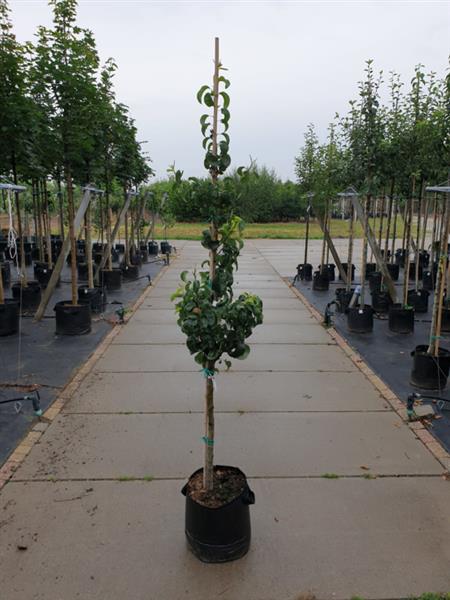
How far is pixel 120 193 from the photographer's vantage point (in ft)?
59.7

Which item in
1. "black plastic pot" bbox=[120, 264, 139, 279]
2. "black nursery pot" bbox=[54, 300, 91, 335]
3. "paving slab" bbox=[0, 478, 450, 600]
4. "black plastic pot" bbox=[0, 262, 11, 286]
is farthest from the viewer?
"black plastic pot" bbox=[120, 264, 139, 279]

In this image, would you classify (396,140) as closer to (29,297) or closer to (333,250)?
(333,250)

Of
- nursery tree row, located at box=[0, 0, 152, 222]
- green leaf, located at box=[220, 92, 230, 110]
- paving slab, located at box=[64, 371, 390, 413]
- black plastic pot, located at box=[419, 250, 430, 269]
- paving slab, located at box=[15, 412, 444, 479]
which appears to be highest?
nursery tree row, located at box=[0, 0, 152, 222]

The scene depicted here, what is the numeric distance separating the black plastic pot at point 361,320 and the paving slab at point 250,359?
2.47ft

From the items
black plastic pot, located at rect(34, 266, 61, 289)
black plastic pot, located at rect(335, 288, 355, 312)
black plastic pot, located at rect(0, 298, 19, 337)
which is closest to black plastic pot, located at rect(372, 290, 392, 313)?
black plastic pot, located at rect(335, 288, 355, 312)

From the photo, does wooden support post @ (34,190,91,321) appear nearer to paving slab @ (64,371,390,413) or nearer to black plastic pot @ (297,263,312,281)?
paving slab @ (64,371,390,413)

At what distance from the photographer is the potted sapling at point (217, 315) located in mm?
2570

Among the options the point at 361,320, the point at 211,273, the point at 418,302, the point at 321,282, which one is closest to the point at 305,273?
the point at 321,282

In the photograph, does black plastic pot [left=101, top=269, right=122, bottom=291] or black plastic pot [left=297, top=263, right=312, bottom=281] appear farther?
black plastic pot [left=297, top=263, right=312, bottom=281]

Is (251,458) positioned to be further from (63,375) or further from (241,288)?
(241,288)

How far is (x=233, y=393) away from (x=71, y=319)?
3077 mm

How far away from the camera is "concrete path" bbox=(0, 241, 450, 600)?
2.54 m

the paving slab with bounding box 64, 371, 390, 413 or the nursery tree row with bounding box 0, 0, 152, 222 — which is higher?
the nursery tree row with bounding box 0, 0, 152, 222

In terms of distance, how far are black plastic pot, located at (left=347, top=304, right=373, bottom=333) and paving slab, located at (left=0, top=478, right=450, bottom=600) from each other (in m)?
3.97
